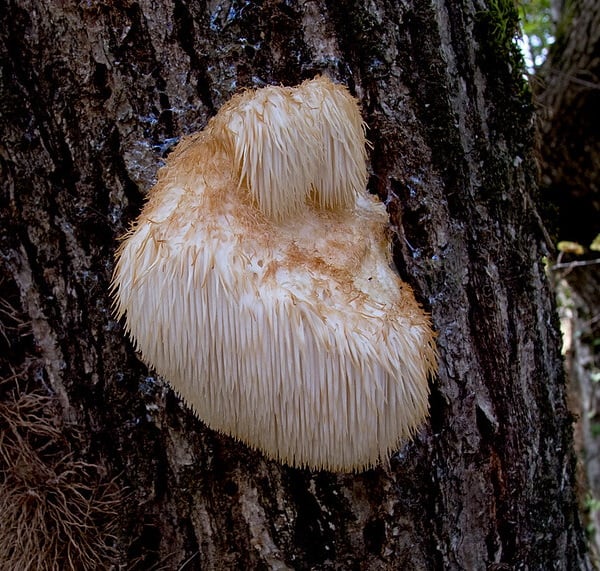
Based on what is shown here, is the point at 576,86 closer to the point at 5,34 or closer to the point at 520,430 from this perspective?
the point at 520,430

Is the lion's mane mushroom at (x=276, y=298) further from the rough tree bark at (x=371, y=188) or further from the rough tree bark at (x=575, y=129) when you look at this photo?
the rough tree bark at (x=575, y=129)

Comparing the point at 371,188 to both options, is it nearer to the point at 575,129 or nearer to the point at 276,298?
the point at 276,298

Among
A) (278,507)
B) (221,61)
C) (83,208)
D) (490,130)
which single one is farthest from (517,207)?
(83,208)

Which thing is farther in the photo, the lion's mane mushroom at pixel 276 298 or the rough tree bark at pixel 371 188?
the rough tree bark at pixel 371 188

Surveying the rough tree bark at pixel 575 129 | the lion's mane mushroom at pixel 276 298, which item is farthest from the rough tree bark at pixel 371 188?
the rough tree bark at pixel 575 129

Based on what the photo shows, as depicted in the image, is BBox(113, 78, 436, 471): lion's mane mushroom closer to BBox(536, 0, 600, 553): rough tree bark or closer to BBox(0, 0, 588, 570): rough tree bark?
BBox(0, 0, 588, 570): rough tree bark

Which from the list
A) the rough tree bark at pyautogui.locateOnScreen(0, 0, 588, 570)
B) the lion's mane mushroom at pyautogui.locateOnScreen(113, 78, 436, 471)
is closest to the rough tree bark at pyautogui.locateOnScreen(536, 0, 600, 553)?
the rough tree bark at pyautogui.locateOnScreen(0, 0, 588, 570)
